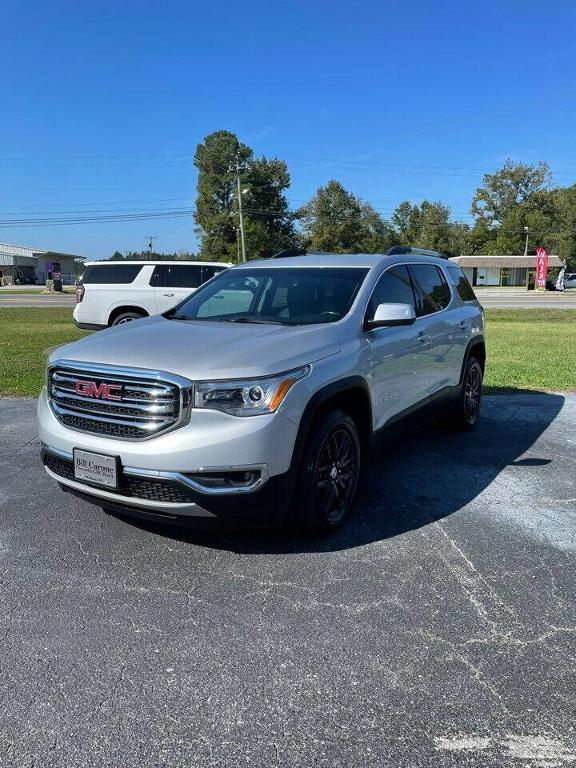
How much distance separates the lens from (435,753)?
6.94ft

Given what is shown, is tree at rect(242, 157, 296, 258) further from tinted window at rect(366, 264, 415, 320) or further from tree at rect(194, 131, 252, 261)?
tinted window at rect(366, 264, 415, 320)

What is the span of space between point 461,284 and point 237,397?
4.19 m

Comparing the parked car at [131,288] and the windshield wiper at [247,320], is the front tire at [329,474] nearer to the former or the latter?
the windshield wiper at [247,320]

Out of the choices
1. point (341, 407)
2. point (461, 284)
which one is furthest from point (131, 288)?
point (341, 407)

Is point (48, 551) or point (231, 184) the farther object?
point (231, 184)

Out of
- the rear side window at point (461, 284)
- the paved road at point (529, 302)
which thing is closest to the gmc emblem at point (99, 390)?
the rear side window at point (461, 284)

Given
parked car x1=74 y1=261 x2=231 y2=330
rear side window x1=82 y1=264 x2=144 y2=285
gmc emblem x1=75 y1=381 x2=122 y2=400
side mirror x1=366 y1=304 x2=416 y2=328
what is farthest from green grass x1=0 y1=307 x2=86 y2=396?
side mirror x1=366 y1=304 x2=416 y2=328

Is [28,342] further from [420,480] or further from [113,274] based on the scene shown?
[420,480]

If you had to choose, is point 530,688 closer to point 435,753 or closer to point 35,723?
point 435,753

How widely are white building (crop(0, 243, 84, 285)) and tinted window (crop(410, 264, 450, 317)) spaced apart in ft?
243

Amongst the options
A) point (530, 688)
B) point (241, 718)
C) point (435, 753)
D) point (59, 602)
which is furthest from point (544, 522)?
point (59, 602)

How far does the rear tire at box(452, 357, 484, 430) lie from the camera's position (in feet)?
20.3

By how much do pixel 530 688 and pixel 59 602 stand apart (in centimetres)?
225

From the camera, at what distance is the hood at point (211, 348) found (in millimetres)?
3246
